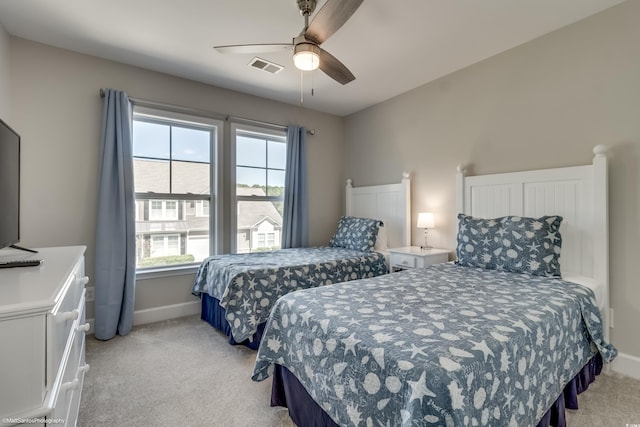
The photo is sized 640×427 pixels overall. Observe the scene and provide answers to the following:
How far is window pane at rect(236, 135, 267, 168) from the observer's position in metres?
3.83

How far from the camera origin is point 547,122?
257 centimetres

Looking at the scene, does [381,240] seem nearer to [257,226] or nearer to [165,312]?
[257,226]

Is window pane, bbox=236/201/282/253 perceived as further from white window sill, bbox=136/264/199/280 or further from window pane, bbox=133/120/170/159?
window pane, bbox=133/120/170/159

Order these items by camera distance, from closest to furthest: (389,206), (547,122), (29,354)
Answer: (29,354), (547,122), (389,206)

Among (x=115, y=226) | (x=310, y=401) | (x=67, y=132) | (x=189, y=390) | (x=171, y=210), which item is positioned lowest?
(x=189, y=390)

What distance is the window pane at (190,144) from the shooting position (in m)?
3.40

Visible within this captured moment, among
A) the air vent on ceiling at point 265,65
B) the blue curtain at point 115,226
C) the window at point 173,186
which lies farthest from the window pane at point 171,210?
the air vent on ceiling at point 265,65

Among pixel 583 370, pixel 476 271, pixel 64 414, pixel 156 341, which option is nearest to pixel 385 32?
pixel 476 271

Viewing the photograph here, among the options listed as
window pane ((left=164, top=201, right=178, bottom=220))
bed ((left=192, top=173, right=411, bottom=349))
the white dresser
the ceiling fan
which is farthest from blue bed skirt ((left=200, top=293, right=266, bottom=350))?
the ceiling fan

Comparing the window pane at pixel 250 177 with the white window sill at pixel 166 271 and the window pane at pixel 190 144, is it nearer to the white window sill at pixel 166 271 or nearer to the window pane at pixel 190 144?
the window pane at pixel 190 144

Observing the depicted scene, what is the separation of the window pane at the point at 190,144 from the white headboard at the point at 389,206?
204 centimetres

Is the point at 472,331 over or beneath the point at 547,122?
beneath

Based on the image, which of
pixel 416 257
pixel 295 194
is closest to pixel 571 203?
pixel 416 257

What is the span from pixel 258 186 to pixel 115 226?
1.67 meters
